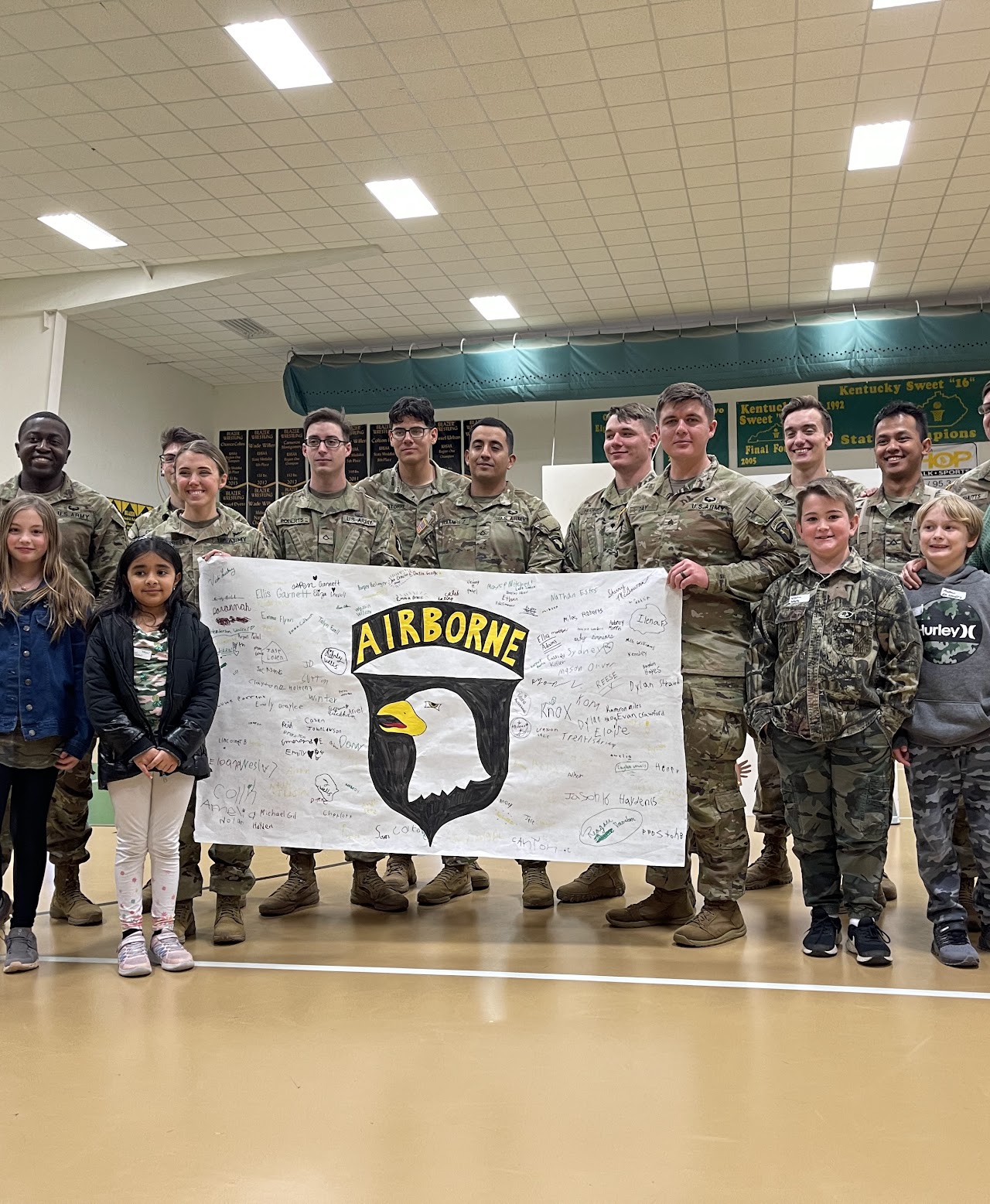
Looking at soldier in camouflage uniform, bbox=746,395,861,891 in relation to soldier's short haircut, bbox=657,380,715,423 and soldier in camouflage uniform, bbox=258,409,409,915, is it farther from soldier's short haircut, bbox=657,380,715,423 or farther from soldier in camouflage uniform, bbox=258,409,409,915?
soldier in camouflage uniform, bbox=258,409,409,915

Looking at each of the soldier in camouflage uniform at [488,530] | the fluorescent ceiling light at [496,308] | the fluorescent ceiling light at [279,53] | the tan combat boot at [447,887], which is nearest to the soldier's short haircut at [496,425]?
the soldier in camouflage uniform at [488,530]

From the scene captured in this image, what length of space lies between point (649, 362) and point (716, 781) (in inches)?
330

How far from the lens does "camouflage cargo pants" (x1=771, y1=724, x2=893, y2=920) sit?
3348mm

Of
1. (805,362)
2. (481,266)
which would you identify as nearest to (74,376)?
(481,266)

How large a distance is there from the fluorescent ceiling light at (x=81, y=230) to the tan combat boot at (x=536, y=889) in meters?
7.91

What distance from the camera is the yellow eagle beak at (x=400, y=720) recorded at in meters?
3.68

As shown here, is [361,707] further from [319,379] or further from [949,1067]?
[319,379]

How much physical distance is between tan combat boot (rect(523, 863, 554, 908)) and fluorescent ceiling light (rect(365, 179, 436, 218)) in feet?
21.1

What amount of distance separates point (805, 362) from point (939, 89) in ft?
13.1

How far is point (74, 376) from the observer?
39.9 feet

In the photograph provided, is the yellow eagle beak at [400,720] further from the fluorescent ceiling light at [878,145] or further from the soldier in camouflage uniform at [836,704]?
the fluorescent ceiling light at [878,145]

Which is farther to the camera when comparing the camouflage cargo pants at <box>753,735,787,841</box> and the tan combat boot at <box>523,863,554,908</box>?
the camouflage cargo pants at <box>753,735,787,841</box>

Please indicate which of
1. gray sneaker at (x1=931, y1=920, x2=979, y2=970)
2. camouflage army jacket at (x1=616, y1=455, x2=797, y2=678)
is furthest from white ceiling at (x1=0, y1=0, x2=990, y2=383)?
gray sneaker at (x1=931, y1=920, x2=979, y2=970)

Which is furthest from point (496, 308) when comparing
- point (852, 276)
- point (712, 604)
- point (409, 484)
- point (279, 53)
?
point (712, 604)
